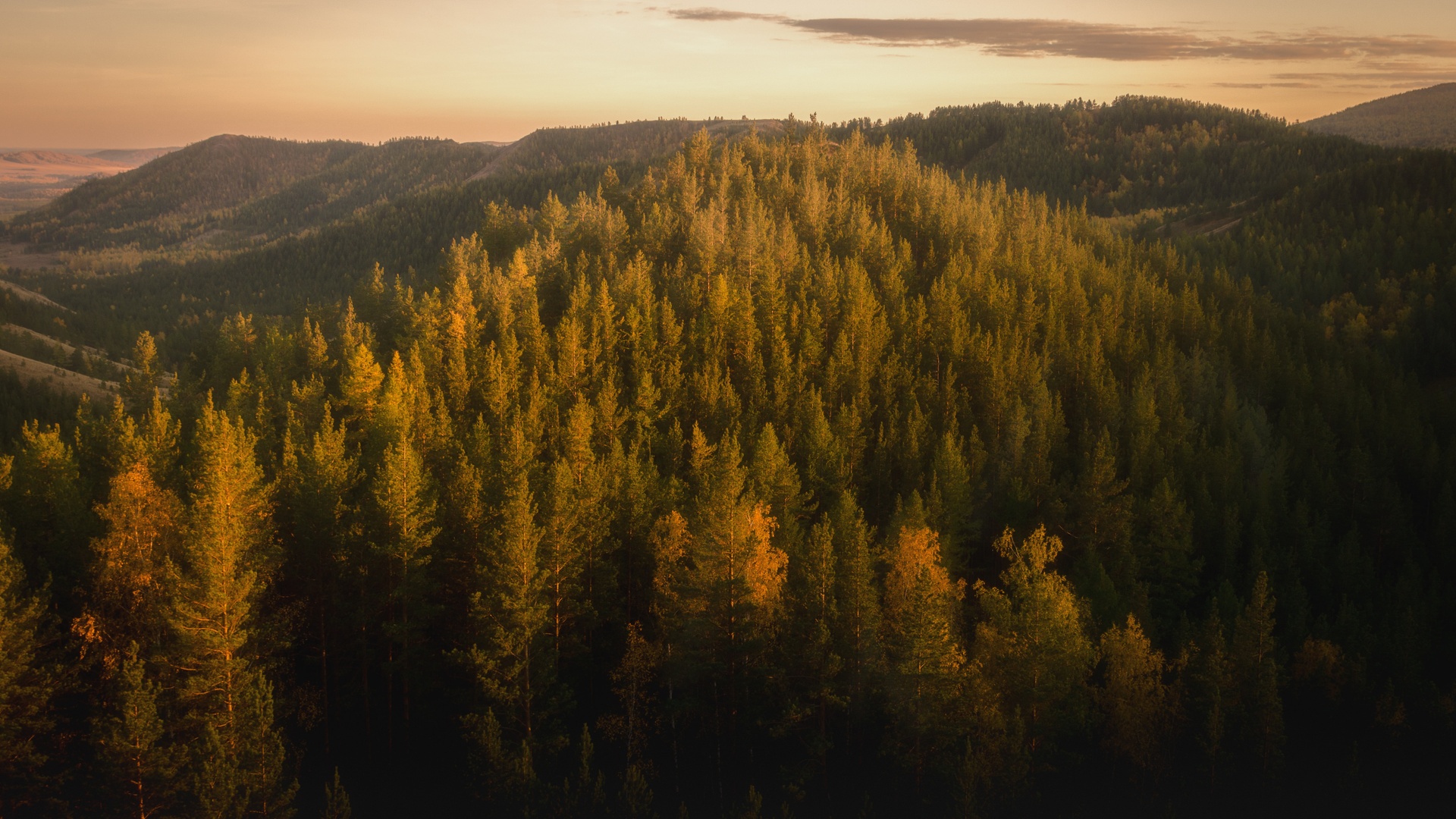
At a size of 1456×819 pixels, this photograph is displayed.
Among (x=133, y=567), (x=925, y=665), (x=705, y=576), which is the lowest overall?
(x=925, y=665)

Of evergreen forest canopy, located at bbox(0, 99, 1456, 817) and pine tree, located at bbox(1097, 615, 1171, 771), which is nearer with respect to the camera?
evergreen forest canopy, located at bbox(0, 99, 1456, 817)

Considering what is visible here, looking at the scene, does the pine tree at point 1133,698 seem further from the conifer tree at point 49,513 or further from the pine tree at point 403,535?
the conifer tree at point 49,513

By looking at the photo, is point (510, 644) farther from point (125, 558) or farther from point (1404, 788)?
point (1404, 788)

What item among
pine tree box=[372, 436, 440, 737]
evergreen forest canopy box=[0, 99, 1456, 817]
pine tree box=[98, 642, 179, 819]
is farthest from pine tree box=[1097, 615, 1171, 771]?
pine tree box=[98, 642, 179, 819]

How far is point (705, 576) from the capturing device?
4688 centimetres

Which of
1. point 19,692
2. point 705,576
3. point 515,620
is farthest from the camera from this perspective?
point 705,576

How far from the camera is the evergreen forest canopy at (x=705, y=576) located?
44000 mm

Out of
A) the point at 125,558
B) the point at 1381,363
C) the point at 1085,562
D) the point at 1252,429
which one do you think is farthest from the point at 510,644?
the point at 1381,363

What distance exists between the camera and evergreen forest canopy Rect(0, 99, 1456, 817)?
144ft

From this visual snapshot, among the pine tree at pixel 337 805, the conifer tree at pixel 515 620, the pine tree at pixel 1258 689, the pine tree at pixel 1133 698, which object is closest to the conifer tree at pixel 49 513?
the pine tree at pixel 337 805

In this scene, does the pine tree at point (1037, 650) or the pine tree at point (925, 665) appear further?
the pine tree at point (1037, 650)

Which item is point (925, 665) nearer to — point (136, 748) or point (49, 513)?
point (136, 748)

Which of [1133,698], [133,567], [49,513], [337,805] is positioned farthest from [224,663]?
[1133,698]

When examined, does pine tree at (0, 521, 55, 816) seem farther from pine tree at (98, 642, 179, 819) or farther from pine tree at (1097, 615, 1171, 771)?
pine tree at (1097, 615, 1171, 771)
